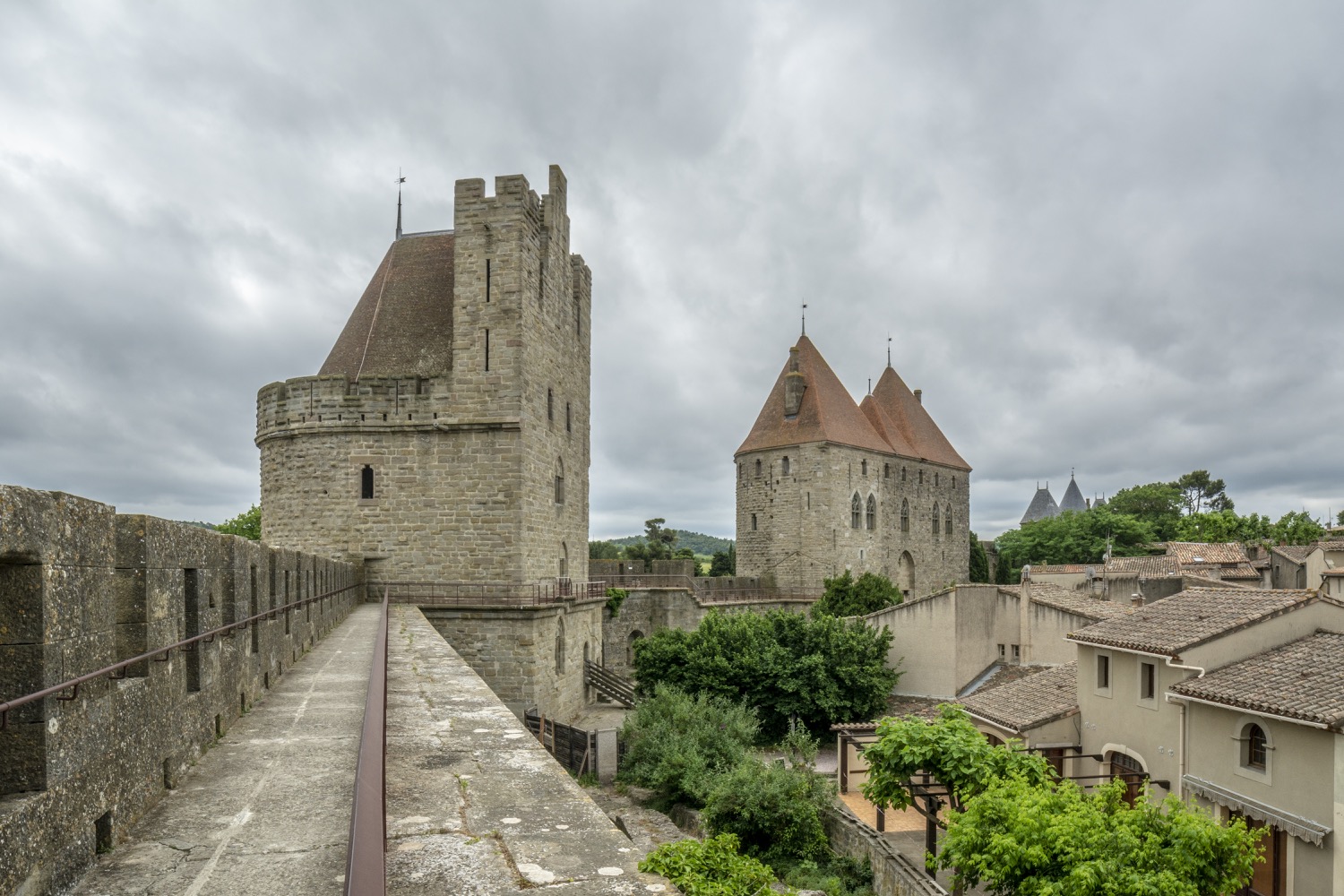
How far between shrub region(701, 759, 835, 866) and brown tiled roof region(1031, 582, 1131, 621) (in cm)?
1058

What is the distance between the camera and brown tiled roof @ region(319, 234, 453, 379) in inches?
906

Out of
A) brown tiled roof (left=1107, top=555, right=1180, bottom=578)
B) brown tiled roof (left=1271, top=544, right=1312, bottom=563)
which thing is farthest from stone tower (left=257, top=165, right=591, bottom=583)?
brown tiled roof (left=1271, top=544, right=1312, bottom=563)

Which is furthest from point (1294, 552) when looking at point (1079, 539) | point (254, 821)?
point (254, 821)

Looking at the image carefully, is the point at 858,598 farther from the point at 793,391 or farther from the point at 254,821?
the point at 254,821

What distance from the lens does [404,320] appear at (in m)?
23.7

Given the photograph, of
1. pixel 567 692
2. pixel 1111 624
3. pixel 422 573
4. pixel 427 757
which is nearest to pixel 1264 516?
pixel 1111 624

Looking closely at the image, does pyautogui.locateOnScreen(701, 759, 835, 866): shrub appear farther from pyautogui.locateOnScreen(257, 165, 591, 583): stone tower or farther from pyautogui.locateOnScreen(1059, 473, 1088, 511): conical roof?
pyautogui.locateOnScreen(1059, 473, 1088, 511): conical roof

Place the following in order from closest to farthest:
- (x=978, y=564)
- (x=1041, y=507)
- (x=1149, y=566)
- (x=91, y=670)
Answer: (x=91, y=670), (x=1149, y=566), (x=978, y=564), (x=1041, y=507)

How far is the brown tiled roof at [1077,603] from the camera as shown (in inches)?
945

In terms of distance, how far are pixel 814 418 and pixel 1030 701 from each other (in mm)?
26858

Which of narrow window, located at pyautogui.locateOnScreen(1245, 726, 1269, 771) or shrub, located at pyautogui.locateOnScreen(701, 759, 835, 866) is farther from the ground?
narrow window, located at pyautogui.locateOnScreen(1245, 726, 1269, 771)

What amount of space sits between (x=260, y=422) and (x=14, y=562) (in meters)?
22.1

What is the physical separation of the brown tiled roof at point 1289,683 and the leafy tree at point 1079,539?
57.6 m

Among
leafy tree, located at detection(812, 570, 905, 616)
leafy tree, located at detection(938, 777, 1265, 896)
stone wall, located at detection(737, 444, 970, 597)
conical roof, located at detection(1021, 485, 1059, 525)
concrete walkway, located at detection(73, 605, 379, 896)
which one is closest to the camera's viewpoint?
concrete walkway, located at detection(73, 605, 379, 896)
